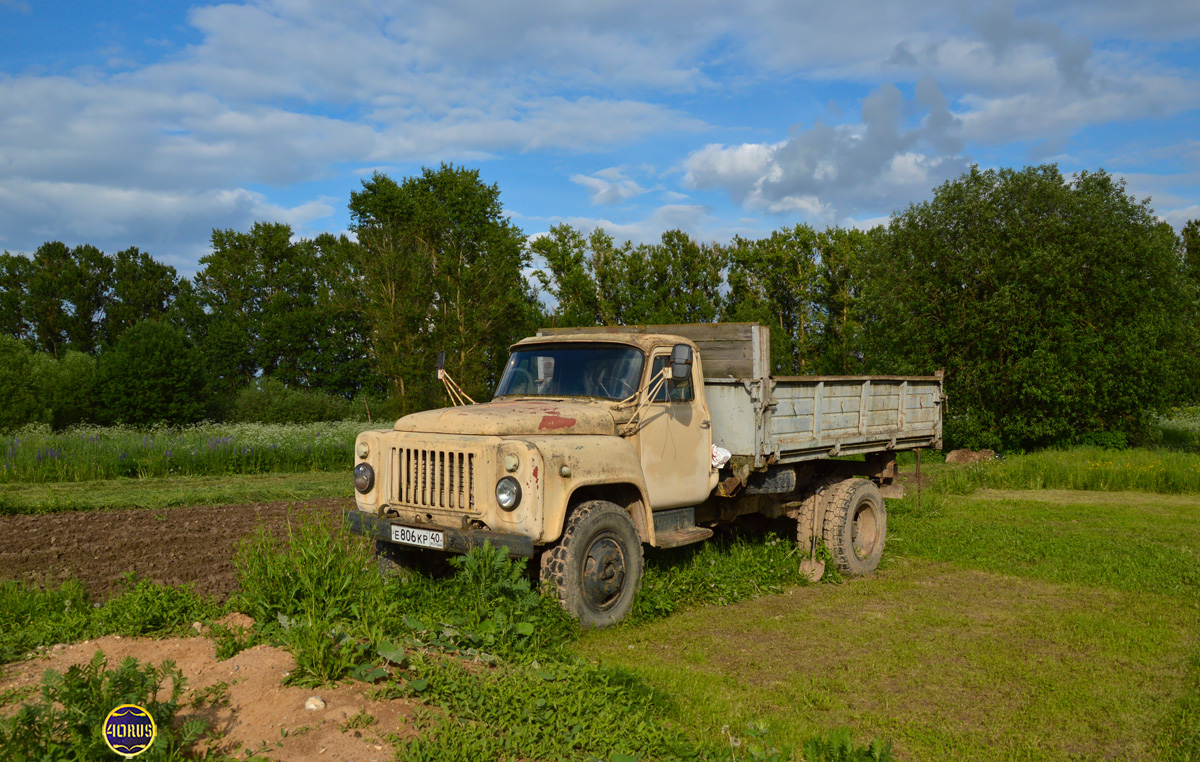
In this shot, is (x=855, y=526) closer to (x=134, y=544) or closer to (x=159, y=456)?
(x=134, y=544)

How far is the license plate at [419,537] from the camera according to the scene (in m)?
5.96

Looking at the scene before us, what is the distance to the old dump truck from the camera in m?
5.97

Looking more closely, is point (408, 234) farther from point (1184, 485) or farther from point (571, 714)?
point (571, 714)

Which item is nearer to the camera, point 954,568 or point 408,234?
point 954,568

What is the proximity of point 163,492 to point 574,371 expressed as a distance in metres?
9.21

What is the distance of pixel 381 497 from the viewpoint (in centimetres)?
657

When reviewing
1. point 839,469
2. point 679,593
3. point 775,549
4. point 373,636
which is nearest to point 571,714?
point 373,636

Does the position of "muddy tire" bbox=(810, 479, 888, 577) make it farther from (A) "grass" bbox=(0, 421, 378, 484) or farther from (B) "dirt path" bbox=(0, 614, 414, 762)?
(A) "grass" bbox=(0, 421, 378, 484)

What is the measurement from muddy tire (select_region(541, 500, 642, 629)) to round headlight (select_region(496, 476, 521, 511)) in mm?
Answer: 469

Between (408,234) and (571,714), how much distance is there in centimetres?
2616

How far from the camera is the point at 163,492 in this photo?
13.4 m

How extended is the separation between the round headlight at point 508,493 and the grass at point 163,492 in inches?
316

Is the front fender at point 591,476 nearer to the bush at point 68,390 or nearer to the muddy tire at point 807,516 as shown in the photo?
the muddy tire at point 807,516

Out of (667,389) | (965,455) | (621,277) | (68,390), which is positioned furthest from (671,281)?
(667,389)
